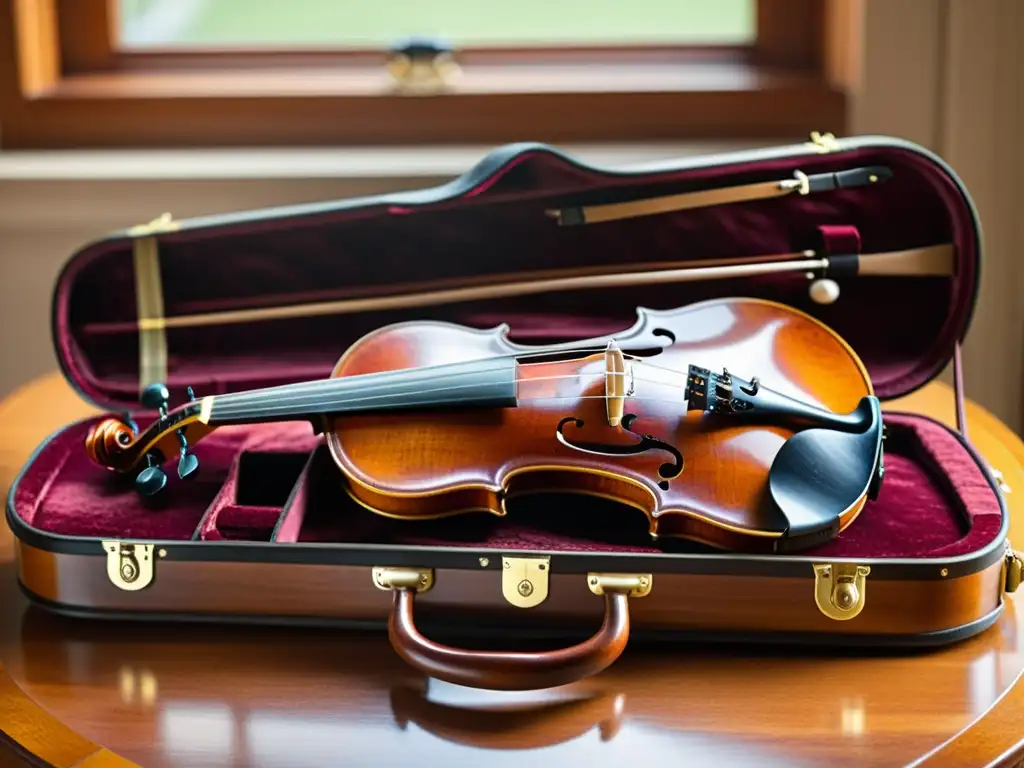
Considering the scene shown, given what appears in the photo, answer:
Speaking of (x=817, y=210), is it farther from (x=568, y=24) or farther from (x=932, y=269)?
(x=568, y=24)

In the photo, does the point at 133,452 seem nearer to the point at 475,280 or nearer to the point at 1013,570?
the point at 475,280

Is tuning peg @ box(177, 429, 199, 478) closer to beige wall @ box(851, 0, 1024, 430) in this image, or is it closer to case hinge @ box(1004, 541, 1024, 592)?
case hinge @ box(1004, 541, 1024, 592)

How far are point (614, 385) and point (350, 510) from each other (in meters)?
0.30

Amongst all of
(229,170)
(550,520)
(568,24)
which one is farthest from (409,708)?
(568,24)

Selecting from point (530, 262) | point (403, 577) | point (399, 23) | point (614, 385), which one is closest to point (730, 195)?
point (530, 262)

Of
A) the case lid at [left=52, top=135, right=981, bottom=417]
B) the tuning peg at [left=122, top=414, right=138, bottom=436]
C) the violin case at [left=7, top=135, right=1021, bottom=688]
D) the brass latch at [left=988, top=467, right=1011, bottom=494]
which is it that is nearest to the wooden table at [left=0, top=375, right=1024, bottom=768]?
the violin case at [left=7, top=135, right=1021, bottom=688]

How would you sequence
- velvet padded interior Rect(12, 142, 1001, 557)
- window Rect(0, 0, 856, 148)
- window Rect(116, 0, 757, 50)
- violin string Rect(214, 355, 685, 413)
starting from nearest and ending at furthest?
violin string Rect(214, 355, 685, 413) < velvet padded interior Rect(12, 142, 1001, 557) < window Rect(0, 0, 856, 148) < window Rect(116, 0, 757, 50)

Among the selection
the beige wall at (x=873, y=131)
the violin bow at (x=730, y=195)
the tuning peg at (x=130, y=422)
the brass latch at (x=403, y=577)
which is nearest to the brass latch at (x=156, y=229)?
the tuning peg at (x=130, y=422)

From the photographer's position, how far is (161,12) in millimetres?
1910

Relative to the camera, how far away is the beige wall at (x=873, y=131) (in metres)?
1.62

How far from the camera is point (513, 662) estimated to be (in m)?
0.90

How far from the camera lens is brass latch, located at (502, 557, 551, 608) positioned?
3.26ft

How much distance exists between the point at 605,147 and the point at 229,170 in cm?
54

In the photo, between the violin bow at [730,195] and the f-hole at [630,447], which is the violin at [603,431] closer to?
the f-hole at [630,447]
